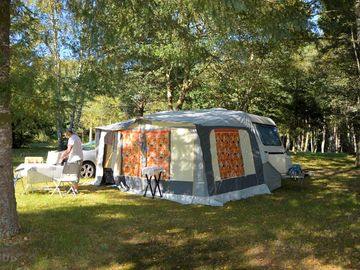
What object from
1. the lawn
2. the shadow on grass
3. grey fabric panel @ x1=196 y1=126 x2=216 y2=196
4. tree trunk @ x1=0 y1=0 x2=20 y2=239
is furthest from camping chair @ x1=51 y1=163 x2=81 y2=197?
tree trunk @ x1=0 y1=0 x2=20 y2=239

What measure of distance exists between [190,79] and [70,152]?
10.2 meters

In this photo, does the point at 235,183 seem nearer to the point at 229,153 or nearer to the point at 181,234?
the point at 229,153

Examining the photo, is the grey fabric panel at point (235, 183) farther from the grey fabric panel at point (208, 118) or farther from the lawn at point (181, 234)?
the grey fabric panel at point (208, 118)

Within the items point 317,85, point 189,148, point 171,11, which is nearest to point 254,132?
point 189,148

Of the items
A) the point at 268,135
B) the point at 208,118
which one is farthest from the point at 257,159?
the point at 268,135

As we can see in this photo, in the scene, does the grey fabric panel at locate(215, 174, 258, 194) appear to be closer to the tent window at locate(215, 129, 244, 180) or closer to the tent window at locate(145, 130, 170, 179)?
the tent window at locate(215, 129, 244, 180)

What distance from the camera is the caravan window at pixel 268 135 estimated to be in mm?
12747

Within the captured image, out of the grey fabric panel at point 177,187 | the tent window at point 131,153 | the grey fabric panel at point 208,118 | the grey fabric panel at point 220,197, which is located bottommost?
the grey fabric panel at point 220,197

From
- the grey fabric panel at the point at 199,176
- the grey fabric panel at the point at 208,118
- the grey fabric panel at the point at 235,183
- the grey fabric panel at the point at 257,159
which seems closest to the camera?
the grey fabric panel at the point at 199,176

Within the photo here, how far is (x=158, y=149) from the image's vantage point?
34.1 ft

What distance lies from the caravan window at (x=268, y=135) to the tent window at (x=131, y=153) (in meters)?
3.66

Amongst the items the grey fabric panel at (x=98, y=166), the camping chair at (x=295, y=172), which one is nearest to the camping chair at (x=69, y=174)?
the grey fabric panel at (x=98, y=166)

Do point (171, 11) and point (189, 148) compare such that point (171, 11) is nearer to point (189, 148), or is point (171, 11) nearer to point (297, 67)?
point (189, 148)

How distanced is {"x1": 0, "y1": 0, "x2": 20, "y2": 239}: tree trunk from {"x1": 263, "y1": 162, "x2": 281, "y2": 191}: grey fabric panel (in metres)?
6.85
